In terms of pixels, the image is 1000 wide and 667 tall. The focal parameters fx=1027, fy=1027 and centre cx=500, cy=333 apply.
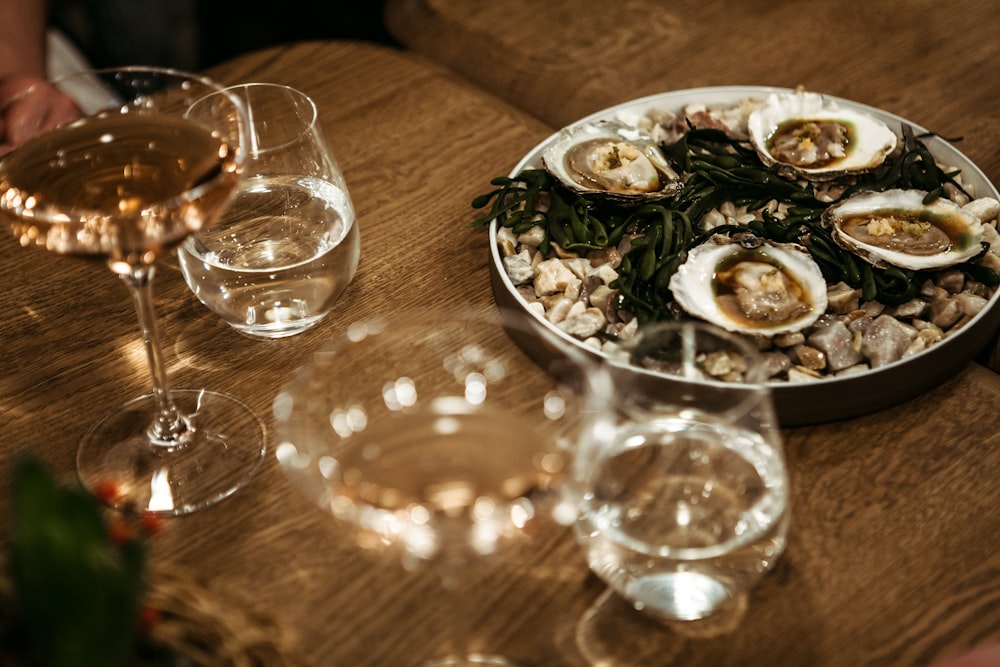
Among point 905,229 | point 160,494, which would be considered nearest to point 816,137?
point 905,229

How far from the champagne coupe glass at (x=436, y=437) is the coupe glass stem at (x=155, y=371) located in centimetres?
20

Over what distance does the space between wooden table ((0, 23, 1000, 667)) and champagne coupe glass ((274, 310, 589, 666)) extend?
2.4 inches

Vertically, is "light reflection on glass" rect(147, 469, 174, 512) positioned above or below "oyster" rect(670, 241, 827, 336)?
below

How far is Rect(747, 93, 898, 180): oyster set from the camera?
1.10 meters

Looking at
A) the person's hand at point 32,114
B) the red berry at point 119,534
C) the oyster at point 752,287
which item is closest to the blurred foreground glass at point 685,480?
the oyster at point 752,287

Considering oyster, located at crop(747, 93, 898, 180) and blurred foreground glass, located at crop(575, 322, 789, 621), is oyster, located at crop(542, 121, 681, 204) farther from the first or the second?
blurred foreground glass, located at crop(575, 322, 789, 621)

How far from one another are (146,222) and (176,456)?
23 cm

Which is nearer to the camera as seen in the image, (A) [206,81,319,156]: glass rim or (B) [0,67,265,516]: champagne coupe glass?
(B) [0,67,265,516]: champagne coupe glass

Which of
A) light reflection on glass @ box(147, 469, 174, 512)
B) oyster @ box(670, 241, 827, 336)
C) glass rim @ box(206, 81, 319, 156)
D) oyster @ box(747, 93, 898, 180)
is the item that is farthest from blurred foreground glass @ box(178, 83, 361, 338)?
oyster @ box(747, 93, 898, 180)

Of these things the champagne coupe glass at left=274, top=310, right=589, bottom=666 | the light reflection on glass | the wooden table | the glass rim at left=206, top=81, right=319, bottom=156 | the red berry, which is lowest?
the light reflection on glass

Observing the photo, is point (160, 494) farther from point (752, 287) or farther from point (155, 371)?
point (752, 287)

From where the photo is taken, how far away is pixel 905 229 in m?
1.01

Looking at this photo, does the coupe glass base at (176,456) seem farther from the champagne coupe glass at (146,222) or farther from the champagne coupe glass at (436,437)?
the champagne coupe glass at (436,437)

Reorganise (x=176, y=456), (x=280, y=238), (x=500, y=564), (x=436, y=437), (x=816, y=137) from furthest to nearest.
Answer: (x=816, y=137), (x=280, y=238), (x=176, y=456), (x=500, y=564), (x=436, y=437)
